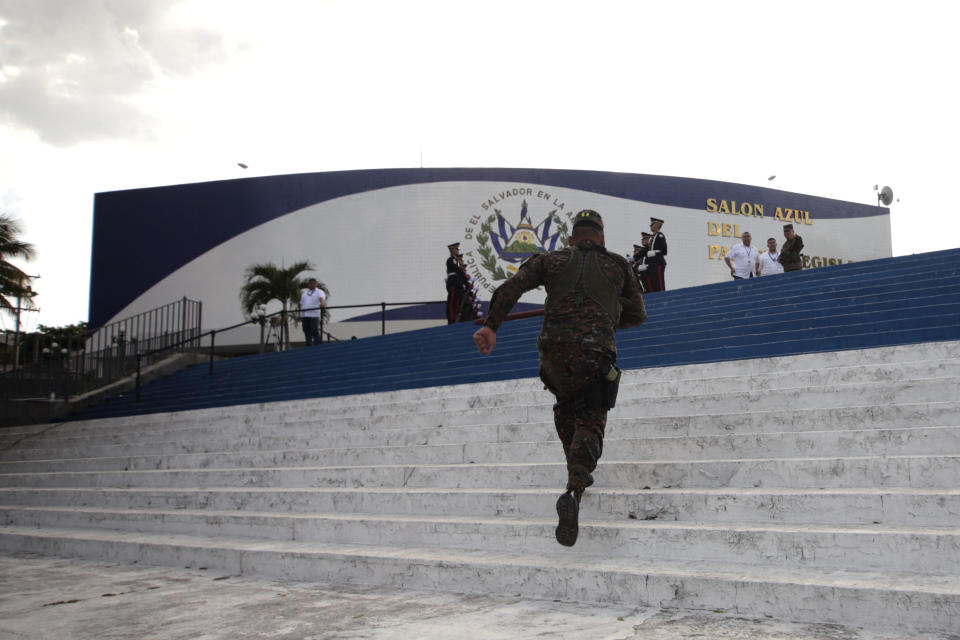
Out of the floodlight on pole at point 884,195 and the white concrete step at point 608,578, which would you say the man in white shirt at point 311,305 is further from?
the floodlight on pole at point 884,195

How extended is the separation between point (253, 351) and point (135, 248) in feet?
17.5

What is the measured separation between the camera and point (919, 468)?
3568mm

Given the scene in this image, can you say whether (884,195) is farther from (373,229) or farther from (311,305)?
(311,305)

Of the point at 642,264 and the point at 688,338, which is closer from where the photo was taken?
the point at 688,338

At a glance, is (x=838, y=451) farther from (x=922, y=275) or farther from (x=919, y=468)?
(x=922, y=275)

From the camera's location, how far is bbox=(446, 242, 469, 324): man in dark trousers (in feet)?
46.8

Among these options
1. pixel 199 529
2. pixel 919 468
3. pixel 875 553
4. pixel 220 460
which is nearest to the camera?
pixel 875 553

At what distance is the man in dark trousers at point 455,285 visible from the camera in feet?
46.8

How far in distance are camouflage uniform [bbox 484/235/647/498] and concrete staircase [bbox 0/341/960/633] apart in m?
0.41

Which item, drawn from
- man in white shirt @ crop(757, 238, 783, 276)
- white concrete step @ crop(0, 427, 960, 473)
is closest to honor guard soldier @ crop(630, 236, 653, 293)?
man in white shirt @ crop(757, 238, 783, 276)

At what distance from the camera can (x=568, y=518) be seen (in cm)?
356

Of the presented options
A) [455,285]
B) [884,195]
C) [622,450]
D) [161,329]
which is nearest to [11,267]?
[161,329]

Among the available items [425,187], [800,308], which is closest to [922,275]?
[800,308]

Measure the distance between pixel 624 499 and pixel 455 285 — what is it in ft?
34.5
